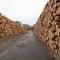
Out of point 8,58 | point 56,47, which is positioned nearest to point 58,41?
point 56,47

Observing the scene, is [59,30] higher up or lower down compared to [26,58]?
higher up

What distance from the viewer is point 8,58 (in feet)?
23.8

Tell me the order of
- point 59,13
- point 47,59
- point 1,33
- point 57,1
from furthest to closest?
point 1,33 → point 57,1 → point 59,13 → point 47,59

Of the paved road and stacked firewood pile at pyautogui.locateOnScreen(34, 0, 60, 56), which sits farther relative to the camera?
stacked firewood pile at pyautogui.locateOnScreen(34, 0, 60, 56)

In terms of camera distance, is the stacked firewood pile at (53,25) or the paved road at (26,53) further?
the stacked firewood pile at (53,25)

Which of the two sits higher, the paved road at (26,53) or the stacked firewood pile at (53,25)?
the stacked firewood pile at (53,25)

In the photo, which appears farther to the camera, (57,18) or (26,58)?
(57,18)

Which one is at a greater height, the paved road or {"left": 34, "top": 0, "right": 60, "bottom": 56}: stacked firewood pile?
{"left": 34, "top": 0, "right": 60, "bottom": 56}: stacked firewood pile

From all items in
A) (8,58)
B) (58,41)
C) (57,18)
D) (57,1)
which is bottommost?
(8,58)

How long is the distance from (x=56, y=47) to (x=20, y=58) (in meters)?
1.70

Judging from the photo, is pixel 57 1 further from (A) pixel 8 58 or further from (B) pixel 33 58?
(A) pixel 8 58

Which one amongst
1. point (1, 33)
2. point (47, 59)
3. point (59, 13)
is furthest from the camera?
point (1, 33)

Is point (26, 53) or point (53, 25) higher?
point (53, 25)

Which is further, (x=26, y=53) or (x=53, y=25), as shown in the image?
Answer: (x=53, y=25)
